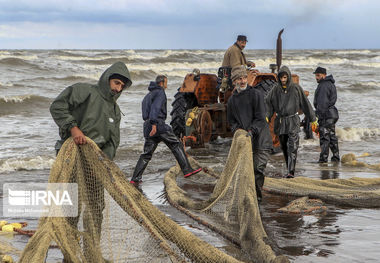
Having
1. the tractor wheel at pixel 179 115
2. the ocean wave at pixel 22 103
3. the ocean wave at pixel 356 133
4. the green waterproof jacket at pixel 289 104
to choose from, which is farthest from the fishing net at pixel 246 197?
the ocean wave at pixel 22 103

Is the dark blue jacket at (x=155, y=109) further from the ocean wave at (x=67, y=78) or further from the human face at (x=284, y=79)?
the ocean wave at (x=67, y=78)

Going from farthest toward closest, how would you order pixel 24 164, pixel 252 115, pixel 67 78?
1. pixel 67 78
2. pixel 24 164
3. pixel 252 115

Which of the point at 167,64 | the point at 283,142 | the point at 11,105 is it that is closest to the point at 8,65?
the point at 167,64

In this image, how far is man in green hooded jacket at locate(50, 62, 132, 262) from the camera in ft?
14.4

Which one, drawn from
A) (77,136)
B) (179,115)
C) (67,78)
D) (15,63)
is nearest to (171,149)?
(179,115)

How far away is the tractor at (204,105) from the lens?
34.1 feet

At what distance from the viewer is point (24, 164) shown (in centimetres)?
995

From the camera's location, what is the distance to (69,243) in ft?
13.5

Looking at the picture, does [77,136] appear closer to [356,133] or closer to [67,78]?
[356,133]

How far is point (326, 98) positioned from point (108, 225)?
658 centimetres

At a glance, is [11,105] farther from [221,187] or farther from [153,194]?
[221,187]

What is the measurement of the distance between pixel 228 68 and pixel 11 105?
39.7 ft

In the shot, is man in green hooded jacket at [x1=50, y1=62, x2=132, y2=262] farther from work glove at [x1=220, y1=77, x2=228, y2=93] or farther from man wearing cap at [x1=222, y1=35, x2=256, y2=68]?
work glove at [x1=220, y1=77, x2=228, y2=93]

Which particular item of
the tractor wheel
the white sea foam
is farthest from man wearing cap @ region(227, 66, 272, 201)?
the white sea foam
